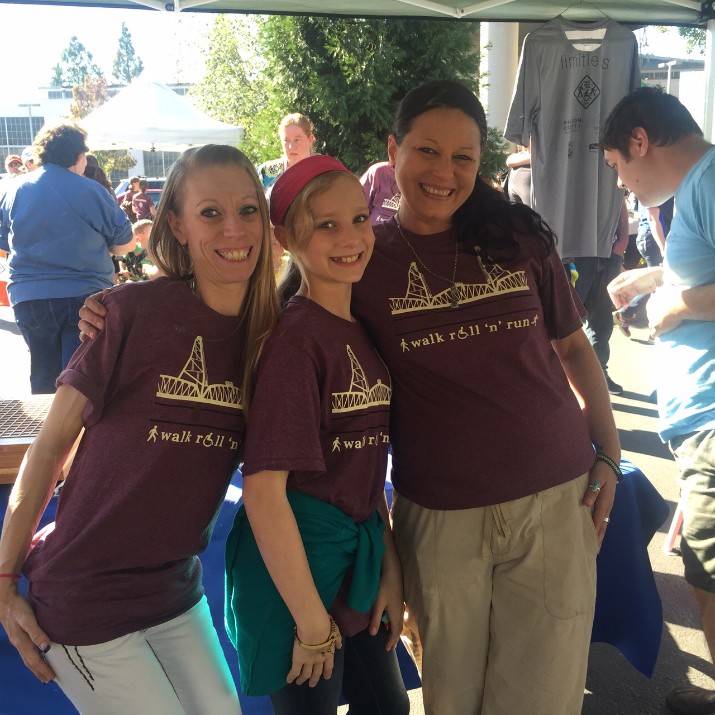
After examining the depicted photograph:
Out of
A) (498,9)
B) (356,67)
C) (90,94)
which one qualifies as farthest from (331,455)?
(90,94)

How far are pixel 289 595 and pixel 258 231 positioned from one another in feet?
2.54

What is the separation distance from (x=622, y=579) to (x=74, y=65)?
302ft

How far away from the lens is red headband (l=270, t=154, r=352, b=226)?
1.57 metres

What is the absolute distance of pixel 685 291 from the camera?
2107mm

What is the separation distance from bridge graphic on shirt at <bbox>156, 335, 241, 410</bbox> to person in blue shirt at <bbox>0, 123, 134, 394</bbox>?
3036 millimetres

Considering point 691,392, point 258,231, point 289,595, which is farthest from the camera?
point 691,392

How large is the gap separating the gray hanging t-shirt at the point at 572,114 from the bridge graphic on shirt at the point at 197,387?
11.2 feet

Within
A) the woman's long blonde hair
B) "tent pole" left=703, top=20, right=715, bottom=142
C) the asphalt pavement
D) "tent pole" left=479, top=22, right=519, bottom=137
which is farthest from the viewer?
"tent pole" left=479, top=22, right=519, bottom=137

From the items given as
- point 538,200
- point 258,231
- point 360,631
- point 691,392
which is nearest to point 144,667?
point 360,631

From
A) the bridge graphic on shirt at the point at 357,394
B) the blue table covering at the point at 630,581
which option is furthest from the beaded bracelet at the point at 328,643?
the blue table covering at the point at 630,581

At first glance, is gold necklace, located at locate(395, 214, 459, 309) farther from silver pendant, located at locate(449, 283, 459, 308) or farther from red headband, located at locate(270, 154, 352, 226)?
red headband, located at locate(270, 154, 352, 226)

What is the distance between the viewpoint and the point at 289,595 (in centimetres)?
142

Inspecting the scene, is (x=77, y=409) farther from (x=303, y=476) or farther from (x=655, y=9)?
(x=655, y=9)

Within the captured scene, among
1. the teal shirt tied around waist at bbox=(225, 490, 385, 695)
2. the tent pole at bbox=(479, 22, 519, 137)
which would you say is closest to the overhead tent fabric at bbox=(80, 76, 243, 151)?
the tent pole at bbox=(479, 22, 519, 137)
